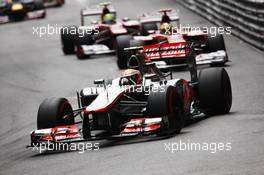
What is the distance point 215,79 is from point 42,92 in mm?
7831

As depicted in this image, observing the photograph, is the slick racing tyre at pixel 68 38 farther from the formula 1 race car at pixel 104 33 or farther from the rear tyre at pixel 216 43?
the rear tyre at pixel 216 43

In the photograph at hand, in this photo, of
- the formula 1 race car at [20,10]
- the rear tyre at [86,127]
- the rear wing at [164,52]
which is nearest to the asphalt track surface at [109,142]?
the rear tyre at [86,127]

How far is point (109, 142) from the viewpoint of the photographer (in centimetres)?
1419

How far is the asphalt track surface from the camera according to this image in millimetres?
11266

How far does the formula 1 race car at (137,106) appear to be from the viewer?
44.7 ft

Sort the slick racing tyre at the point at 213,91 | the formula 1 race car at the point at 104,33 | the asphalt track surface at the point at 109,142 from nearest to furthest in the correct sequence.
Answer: the asphalt track surface at the point at 109,142 < the slick racing tyre at the point at 213,91 < the formula 1 race car at the point at 104,33

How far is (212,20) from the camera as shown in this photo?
106 feet

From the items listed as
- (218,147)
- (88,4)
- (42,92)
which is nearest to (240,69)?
(42,92)

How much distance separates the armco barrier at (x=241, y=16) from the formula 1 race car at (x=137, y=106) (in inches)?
355

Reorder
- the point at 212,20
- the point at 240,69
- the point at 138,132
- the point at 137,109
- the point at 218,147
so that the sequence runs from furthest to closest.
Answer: the point at 212,20 < the point at 240,69 < the point at 137,109 < the point at 138,132 < the point at 218,147

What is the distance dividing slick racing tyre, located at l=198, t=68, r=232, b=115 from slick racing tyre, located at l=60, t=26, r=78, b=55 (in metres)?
12.8

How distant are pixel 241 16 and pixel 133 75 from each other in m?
12.7

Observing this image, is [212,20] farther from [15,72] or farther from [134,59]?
[134,59]

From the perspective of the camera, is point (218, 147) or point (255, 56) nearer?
point (218, 147)
